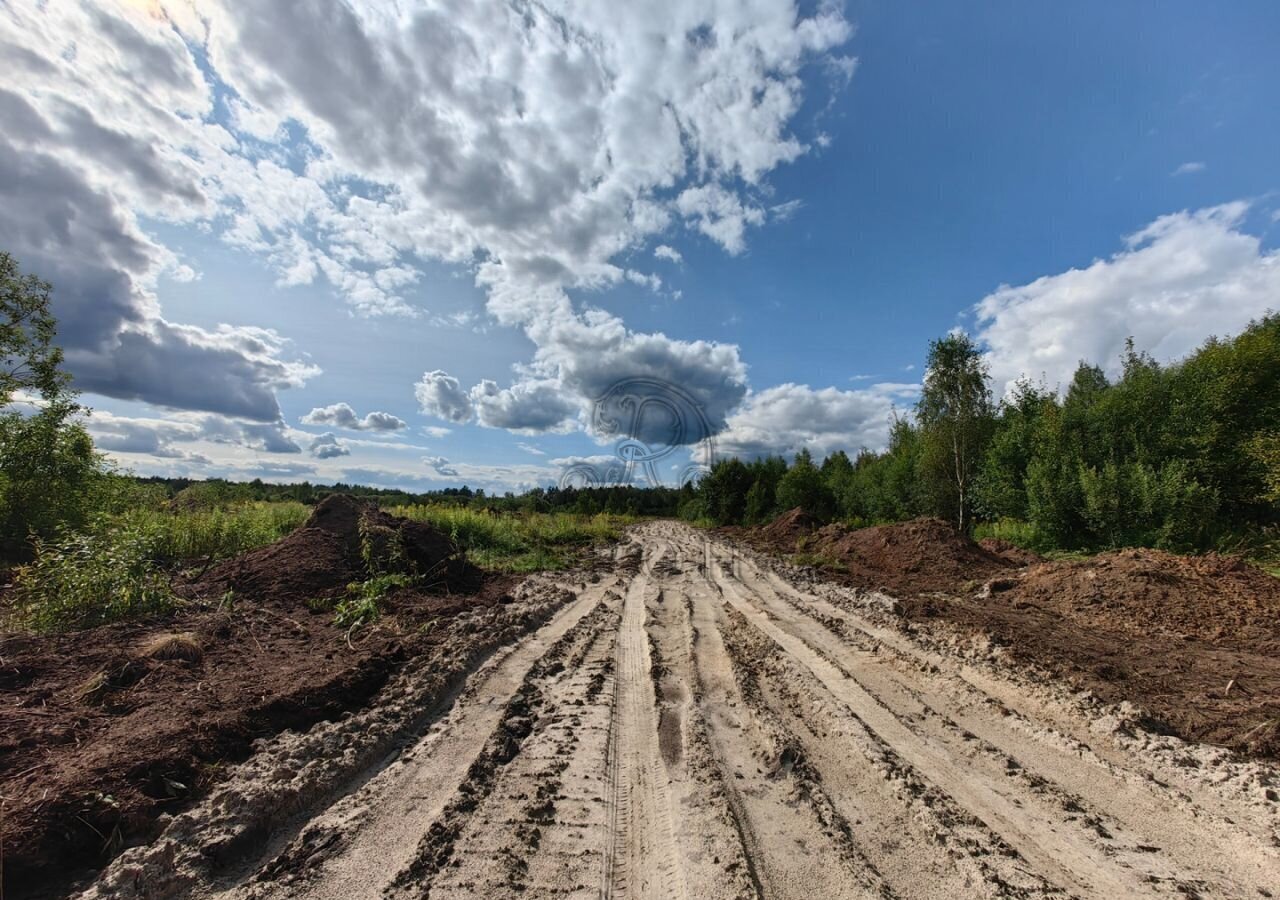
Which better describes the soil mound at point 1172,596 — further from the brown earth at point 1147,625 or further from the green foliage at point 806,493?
the green foliage at point 806,493

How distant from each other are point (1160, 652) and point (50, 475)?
16070 millimetres

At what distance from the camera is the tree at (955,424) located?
21.0m

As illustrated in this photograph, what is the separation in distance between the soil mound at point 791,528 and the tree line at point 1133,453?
6.33 meters

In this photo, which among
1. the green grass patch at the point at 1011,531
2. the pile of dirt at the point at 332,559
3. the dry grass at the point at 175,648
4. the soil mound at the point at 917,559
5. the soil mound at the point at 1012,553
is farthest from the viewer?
the green grass patch at the point at 1011,531

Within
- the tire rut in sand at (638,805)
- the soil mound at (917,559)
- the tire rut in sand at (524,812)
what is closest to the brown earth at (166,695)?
the tire rut in sand at (524,812)

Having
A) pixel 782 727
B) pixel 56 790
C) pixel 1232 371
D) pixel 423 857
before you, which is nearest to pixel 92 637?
pixel 56 790

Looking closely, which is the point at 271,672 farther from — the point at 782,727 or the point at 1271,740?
the point at 1271,740

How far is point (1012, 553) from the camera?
13.0 metres

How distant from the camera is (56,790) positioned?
2.50 m

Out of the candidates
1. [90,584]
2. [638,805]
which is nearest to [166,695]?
[90,584]

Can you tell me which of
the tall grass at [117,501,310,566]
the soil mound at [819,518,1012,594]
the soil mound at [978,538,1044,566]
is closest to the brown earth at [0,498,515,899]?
the tall grass at [117,501,310,566]

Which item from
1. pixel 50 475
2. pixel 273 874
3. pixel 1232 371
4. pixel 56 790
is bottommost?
pixel 273 874

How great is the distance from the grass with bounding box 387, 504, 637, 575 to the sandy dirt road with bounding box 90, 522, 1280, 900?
8.19 meters

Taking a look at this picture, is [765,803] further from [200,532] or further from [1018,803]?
[200,532]
